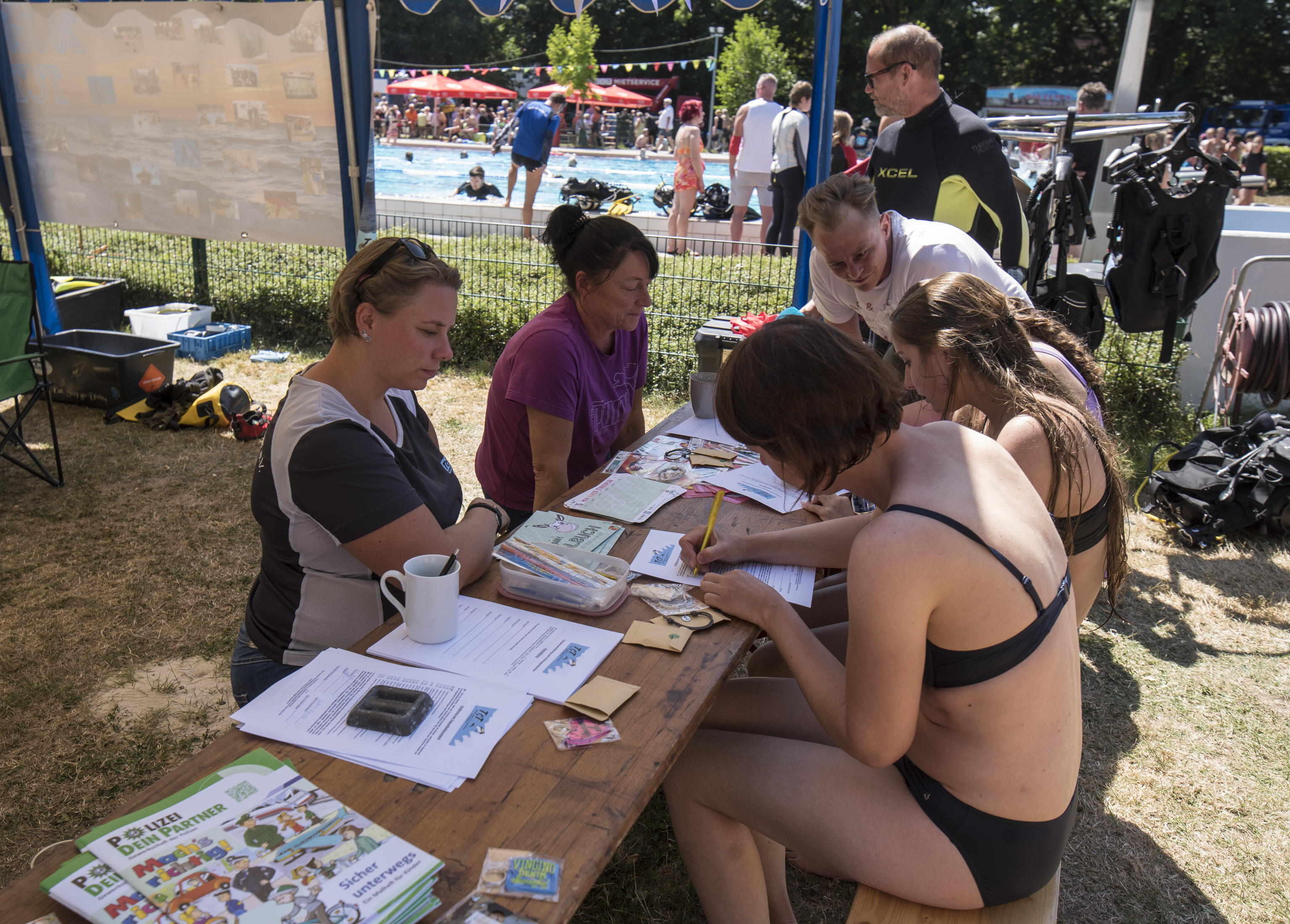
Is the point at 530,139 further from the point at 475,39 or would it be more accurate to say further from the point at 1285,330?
the point at 475,39

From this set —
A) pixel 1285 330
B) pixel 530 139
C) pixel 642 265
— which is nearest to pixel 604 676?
pixel 642 265

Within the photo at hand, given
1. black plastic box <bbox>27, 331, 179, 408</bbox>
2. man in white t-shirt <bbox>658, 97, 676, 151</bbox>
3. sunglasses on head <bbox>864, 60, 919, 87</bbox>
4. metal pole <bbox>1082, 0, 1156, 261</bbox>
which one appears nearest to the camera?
sunglasses on head <bbox>864, 60, 919, 87</bbox>

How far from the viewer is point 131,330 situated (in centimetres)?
682

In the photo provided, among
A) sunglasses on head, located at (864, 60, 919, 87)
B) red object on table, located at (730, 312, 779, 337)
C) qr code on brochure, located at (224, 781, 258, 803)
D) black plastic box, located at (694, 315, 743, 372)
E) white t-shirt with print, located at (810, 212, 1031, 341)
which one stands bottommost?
qr code on brochure, located at (224, 781, 258, 803)

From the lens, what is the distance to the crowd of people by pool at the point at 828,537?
4.51 feet

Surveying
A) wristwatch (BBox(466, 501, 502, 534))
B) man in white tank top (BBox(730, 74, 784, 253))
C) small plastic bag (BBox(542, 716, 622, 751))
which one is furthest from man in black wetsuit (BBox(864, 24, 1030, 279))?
man in white tank top (BBox(730, 74, 784, 253))

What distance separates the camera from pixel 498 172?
2159cm

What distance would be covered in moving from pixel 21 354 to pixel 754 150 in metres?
7.16

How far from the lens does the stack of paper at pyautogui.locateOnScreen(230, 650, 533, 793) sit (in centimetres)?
122

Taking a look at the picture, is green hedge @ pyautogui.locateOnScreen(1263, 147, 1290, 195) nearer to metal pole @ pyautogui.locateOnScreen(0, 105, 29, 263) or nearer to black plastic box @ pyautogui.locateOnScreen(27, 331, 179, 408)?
black plastic box @ pyautogui.locateOnScreen(27, 331, 179, 408)

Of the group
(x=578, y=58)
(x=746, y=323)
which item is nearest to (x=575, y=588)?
(x=746, y=323)

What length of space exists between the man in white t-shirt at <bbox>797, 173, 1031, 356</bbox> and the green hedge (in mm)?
23562

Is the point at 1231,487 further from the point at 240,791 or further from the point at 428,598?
the point at 240,791

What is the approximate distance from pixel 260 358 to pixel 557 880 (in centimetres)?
619
